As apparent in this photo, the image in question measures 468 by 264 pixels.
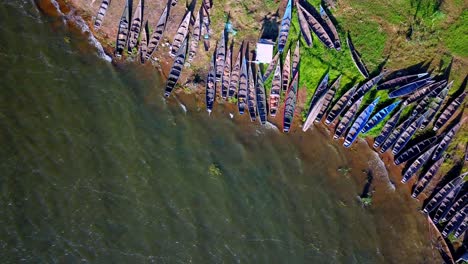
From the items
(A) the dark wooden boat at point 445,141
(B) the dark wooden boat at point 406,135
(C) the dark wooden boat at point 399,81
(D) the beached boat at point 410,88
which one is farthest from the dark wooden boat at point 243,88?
(A) the dark wooden boat at point 445,141

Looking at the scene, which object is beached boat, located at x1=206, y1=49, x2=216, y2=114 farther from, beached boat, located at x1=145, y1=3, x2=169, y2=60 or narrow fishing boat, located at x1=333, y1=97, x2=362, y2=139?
narrow fishing boat, located at x1=333, y1=97, x2=362, y2=139

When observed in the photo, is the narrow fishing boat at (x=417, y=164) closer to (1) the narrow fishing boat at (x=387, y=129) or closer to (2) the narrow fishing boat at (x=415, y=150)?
(2) the narrow fishing boat at (x=415, y=150)

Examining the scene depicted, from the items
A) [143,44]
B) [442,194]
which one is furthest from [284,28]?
[442,194]

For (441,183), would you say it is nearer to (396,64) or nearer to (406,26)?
(396,64)

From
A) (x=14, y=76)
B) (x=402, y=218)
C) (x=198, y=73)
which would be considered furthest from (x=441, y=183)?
(x=14, y=76)

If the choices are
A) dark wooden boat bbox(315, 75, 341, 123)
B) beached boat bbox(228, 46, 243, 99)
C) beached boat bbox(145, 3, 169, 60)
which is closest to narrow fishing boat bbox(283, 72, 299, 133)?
dark wooden boat bbox(315, 75, 341, 123)
